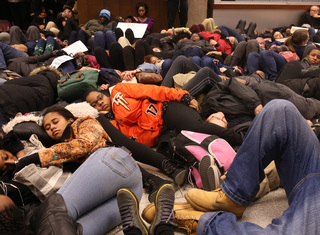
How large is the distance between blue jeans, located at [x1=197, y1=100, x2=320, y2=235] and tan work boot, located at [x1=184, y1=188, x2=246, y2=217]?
0.04 meters

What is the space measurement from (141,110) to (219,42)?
8.36 feet

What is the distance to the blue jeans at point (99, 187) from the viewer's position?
1178 millimetres

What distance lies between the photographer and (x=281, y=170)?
106 cm

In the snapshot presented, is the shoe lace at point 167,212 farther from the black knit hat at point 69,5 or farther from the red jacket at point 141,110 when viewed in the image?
the black knit hat at point 69,5

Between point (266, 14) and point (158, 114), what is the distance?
16.8 ft

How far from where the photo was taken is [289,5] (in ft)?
19.4

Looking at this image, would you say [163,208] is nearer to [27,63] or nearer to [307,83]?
[307,83]

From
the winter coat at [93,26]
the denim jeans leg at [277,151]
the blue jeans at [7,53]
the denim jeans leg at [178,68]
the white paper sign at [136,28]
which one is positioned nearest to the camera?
the denim jeans leg at [277,151]

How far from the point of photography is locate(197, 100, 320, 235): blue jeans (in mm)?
855

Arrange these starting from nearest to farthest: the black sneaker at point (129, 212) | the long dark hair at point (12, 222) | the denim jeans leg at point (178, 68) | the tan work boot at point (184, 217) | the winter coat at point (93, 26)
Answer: the long dark hair at point (12, 222) → the black sneaker at point (129, 212) → the tan work boot at point (184, 217) → the denim jeans leg at point (178, 68) → the winter coat at point (93, 26)

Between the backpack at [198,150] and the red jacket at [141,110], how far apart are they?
1.04ft

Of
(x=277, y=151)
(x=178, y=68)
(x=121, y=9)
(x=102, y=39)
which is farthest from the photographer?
(x=121, y=9)

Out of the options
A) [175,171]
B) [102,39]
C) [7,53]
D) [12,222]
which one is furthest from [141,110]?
[102,39]

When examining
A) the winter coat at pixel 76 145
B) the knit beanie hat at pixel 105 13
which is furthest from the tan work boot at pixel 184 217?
the knit beanie hat at pixel 105 13
